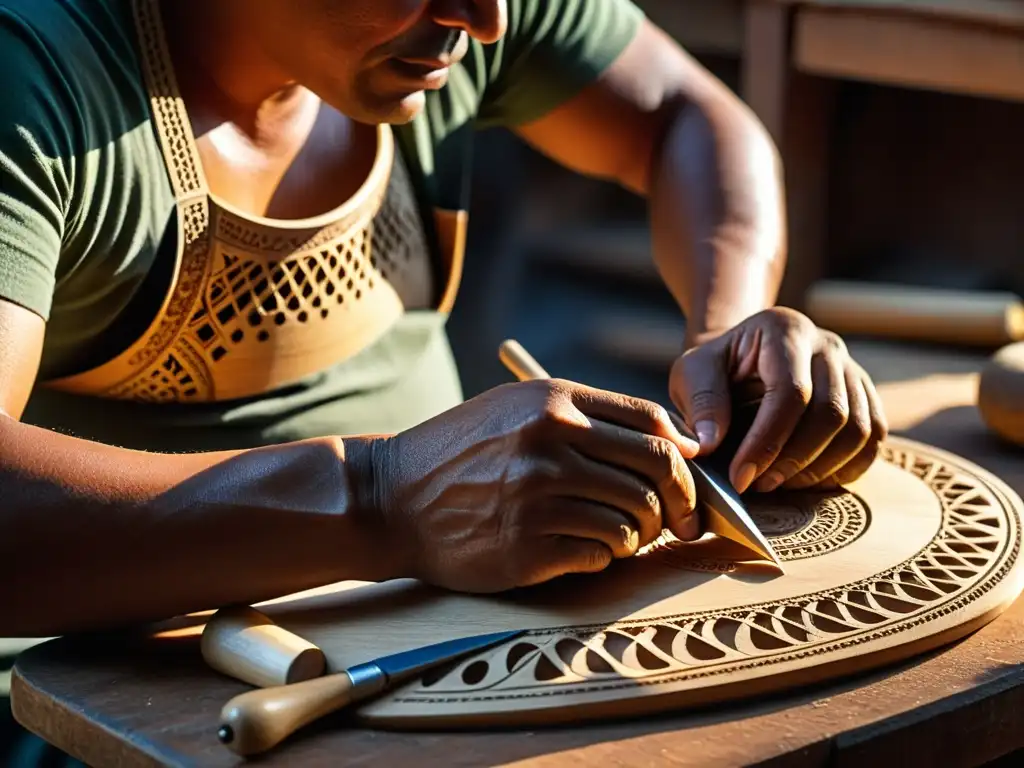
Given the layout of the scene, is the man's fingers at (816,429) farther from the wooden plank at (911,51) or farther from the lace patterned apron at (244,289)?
the wooden plank at (911,51)

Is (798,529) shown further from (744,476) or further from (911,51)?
(911,51)

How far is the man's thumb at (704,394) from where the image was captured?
4.20ft

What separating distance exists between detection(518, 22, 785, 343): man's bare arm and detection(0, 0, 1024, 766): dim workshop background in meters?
0.30

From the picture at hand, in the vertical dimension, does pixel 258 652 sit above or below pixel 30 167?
below

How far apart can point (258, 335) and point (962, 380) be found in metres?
1.01

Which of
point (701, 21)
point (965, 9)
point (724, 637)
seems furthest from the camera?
point (701, 21)

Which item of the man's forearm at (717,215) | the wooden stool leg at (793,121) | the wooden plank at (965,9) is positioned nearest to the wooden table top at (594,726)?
the man's forearm at (717,215)

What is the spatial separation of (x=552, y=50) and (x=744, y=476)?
0.68 m

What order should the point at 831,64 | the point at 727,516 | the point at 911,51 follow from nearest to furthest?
the point at 727,516
the point at 911,51
the point at 831,64

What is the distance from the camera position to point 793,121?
2783mm

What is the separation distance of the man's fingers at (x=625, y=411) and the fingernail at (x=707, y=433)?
0.17m

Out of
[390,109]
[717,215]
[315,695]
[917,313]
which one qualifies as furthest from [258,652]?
[917,313]

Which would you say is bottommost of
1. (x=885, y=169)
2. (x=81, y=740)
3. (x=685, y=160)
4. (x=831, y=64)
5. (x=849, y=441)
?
(x=81, y=740)

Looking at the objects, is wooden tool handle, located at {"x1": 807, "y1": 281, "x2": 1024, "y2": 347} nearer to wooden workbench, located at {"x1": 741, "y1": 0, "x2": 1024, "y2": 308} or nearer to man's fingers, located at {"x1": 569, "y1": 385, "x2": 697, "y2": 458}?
wooden workbench, located at {"x1": 741, "y1": 0, "x2": 1024, "y2": 308}
